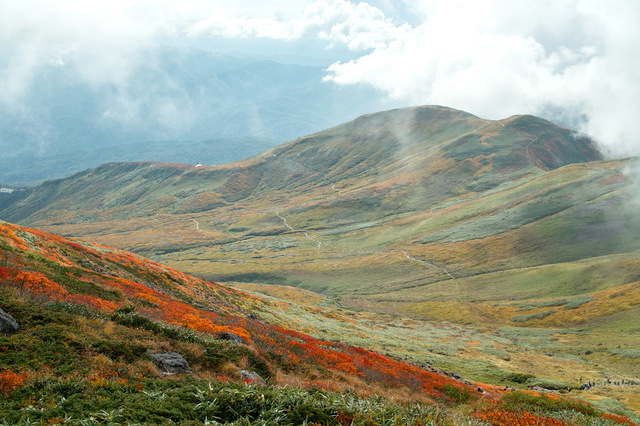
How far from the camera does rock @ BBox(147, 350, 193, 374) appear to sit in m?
14.2

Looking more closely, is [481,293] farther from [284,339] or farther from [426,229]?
[284,339]

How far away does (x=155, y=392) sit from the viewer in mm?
11242

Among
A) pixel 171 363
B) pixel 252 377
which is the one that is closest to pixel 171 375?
pixel 171 363

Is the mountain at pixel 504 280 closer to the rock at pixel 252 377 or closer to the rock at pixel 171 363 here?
the rock at pixel 252 377

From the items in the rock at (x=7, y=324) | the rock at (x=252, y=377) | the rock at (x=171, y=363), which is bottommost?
the rock at (x=252, y=377)

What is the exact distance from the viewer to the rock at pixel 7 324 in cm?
1324

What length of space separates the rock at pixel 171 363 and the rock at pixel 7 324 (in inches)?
189

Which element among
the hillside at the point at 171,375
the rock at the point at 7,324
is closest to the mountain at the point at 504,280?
the hillside at the point at 171,375

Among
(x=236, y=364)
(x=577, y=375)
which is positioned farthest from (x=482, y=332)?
(x=236, y=364)

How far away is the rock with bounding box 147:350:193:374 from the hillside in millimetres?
197

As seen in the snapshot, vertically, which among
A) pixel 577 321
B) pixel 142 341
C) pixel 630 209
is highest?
pixel 142 341

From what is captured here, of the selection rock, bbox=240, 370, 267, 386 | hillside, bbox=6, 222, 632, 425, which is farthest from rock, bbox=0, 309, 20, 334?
rock, bbox=240, 370, 267, 386

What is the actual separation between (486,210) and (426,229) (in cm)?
3136

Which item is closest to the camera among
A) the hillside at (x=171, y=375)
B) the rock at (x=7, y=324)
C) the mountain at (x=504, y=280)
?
the hillside at (x=171, y=375)
